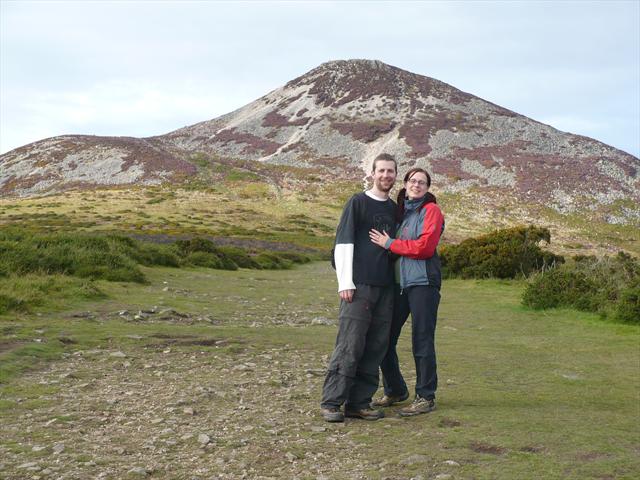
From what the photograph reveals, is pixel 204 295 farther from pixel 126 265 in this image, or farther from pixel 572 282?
pixel 572 282

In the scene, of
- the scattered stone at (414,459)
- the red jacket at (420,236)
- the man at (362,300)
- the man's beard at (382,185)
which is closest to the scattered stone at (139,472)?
the scattered stone at (414,459)

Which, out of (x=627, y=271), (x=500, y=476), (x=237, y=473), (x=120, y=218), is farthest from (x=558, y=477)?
(x=120, y=218)

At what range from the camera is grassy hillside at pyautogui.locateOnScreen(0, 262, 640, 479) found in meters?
4.67

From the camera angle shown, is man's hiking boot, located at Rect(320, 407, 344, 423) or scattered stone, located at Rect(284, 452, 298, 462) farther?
man's hiking boot, located at Rect(320, 407, 344, 423)

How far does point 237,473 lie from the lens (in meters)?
4.42

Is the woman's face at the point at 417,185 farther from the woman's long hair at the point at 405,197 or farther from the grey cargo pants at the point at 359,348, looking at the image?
the grey cargo pants at the point at 359,348

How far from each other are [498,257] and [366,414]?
17386mm

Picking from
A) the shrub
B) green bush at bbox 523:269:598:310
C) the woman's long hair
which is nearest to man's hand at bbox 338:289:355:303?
the woman's long hair

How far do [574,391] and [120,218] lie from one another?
2143 inches

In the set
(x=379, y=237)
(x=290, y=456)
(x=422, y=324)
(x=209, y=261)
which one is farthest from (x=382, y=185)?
(x=209, y=261)

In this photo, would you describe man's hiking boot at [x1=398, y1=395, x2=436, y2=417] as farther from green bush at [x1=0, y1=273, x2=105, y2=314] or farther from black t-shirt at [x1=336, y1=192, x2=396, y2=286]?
green bush at [x1=0, y1=273, x2=105, y2=314]

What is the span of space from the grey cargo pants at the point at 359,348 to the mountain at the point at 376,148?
8194cm

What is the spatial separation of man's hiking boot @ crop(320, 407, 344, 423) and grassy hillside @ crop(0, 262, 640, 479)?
85 millimetres

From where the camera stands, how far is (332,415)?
586 centimetres
